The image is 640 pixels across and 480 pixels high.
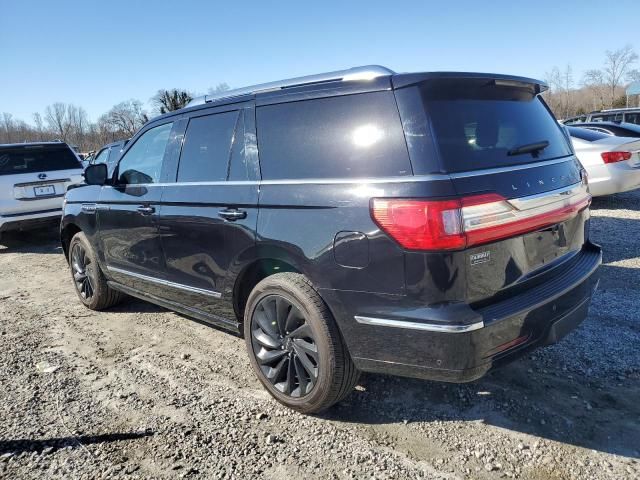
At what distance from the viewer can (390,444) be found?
8.54ft

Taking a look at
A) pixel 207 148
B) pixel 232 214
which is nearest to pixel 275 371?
pixel 232 214

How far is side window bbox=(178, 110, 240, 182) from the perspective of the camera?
10.9 feet

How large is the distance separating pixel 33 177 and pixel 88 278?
4.49 m

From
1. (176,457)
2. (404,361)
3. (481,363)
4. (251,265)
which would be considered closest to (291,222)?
(251,265)

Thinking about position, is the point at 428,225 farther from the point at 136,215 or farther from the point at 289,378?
the point at 136,215

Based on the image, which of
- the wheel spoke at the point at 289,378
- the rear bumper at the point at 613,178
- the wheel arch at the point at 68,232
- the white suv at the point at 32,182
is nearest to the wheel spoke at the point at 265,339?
the wheel spoke at the point at 289,378

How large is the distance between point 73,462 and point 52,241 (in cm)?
818

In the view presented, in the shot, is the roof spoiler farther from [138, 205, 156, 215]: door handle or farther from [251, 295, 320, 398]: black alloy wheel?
[138, 205, 156, 215]: door handle

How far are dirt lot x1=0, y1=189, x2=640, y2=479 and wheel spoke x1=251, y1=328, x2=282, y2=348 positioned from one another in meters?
0.39

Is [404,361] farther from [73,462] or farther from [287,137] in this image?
[73,462]

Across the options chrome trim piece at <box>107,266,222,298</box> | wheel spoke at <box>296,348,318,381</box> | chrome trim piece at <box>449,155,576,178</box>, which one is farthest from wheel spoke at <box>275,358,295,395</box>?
chrome trim piece at <box>449,155,576,178</box>

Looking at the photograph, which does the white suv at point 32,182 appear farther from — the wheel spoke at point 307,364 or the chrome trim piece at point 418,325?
the chrome trim piece at point 418,325

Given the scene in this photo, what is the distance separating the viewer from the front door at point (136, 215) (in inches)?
153

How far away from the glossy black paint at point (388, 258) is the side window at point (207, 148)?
7 centimetres
